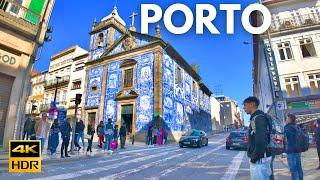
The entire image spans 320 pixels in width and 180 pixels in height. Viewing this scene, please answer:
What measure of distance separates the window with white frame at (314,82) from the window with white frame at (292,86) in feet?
3.25

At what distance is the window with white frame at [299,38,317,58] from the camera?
22.7 m

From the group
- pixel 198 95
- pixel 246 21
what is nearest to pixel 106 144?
pixel 246 21

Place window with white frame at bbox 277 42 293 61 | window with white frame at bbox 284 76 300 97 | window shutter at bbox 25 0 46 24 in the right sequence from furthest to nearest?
window with white frame at bbox 277 42 293 61 < window with white frame at bbox 284 76 300 97 < window shutter at bbox 25 0 46 24

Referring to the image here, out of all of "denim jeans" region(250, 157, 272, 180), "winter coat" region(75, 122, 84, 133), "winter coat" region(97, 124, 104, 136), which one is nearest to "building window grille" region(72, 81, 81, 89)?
"winter coat" region(97, 124, 104, 136)

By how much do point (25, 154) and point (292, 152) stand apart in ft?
17.0

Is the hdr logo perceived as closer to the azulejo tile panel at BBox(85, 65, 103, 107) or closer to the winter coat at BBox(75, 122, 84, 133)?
the winter coat at BBox(75, 122, 84, 133)

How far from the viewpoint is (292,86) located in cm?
2264

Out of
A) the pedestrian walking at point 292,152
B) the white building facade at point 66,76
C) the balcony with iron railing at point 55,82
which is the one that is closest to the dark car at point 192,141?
the pedestrian walking at point 292,152

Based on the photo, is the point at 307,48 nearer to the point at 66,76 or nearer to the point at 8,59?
the point at 8,59

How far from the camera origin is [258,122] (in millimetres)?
3625

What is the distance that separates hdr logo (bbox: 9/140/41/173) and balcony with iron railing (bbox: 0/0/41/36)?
10.6m

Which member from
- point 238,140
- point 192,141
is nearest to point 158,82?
point 192,141

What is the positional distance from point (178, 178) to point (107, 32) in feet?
93.6

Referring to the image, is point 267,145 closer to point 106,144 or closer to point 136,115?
point 106,144
